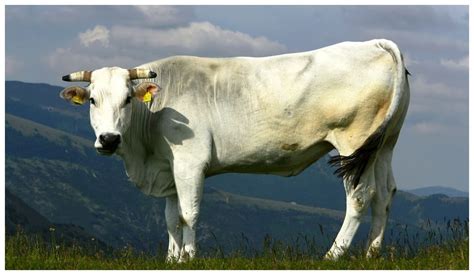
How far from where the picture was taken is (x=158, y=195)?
51.9 ft

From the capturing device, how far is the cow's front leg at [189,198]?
15.1 meters

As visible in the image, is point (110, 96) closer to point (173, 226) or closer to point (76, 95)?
point (76, 95)

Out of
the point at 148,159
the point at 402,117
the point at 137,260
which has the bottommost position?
the point at 137,260

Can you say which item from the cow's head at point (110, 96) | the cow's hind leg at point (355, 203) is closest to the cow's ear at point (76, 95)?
the cow's head at point (110, 96)

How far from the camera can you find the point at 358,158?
14.8 meters

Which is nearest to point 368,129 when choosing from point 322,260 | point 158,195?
point 322,260

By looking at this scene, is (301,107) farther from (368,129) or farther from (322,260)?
(322,260)

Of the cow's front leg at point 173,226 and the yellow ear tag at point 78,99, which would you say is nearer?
the yellow ear tag at point 78,99

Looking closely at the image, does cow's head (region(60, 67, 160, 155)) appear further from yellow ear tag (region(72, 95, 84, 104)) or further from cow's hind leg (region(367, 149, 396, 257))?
cow's hind leg (region(367, 149, 396, 257))

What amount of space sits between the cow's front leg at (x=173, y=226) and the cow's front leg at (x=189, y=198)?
0.49m

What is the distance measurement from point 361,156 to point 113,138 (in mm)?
3871

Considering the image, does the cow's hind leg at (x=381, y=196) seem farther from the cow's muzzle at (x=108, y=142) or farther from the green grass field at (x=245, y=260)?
the cow's muzzle at (x=108, y=142)

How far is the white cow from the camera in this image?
14984 mm

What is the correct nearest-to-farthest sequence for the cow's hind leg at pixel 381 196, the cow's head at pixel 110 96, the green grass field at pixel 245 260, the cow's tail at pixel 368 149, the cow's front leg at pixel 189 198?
the green grass field at pixel 245 260 → the cow's head at pixel 110 96 → the cow's tail at pixel 368 149 → the cow's front leg at pixel 189 198 → the cow's hind leg at pixel 381 196
